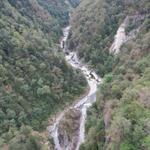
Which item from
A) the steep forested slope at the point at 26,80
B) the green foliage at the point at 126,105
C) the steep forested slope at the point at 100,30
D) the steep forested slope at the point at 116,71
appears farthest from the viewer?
the steep forested slope at the point at 100,30

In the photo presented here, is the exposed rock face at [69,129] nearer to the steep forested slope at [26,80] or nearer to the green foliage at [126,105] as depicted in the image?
the green foliage at [126,105]

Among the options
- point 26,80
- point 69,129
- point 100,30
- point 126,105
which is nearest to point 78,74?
point 26,80

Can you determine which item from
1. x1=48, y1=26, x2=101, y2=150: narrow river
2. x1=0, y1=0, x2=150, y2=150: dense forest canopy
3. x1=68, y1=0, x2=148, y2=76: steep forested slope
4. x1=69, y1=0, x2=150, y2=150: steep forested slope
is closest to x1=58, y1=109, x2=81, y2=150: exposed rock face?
x1=48, y1=26, x2=101, y2=150: narrow river

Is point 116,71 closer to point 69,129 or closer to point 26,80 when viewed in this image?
point 69,129

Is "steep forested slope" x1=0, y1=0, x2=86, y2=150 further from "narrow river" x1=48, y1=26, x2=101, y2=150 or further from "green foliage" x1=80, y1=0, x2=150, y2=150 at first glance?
"green foliage" x1=80, y1=0, x2=150, y2=150

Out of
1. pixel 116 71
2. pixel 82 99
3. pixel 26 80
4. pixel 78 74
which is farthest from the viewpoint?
pixel 78 74

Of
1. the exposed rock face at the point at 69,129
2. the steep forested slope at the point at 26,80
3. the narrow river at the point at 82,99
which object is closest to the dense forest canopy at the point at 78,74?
the steep forested slope at the point at 26,80
